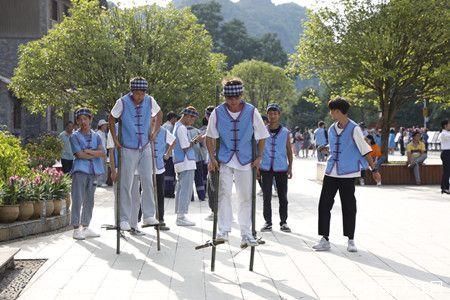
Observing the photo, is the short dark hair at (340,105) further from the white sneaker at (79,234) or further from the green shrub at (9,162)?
the green shrub at (9,162)

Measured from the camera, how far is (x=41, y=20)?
104 ft

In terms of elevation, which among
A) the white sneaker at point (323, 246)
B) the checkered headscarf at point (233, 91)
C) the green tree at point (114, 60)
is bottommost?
the white sneaker at point (323, 246)

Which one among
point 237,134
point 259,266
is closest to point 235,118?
point 237,134

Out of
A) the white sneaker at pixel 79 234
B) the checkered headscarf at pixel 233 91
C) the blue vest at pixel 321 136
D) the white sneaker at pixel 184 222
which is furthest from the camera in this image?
the blue vest at pixel 321 136

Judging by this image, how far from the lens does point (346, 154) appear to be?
7812 millimetres

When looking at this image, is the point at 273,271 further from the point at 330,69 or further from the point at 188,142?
the point at 330,69

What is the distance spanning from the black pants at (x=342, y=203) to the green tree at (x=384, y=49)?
1141 cm

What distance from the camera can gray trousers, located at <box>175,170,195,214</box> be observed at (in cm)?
1042

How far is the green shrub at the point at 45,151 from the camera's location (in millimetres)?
17391

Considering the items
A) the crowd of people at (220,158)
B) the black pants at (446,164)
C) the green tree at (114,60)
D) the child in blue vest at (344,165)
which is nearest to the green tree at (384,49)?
the green tree at (114,60)

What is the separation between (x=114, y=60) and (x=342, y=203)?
1318cm

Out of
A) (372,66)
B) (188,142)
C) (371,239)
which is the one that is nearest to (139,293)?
(371,239)

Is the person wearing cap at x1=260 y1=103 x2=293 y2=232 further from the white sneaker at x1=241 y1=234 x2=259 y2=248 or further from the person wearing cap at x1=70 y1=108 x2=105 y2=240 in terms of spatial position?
the white sneaker at x1=241 y1=234 x2=259 y2=248

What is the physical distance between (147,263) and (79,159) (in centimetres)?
240
